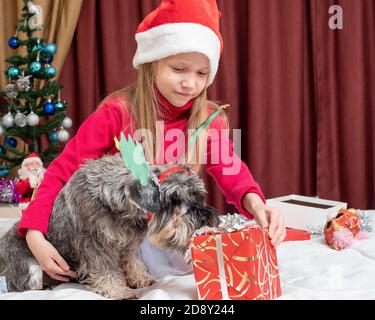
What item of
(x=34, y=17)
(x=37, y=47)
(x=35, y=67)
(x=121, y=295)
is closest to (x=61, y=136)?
(x=35, y=67)

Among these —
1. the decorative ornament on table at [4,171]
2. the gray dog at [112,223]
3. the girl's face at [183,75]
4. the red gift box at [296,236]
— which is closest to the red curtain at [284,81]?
the decorative ornament on table at [4,171]

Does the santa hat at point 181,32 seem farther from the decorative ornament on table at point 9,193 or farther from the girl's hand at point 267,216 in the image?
the decorative ornament on table at point 9,193

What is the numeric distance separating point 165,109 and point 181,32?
253 millimetres

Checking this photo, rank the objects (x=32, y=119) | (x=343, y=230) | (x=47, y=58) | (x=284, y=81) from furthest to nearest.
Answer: (x=284, y=81) < (x=47, y=58) < (x=32, y=119) < (x=343, y=230)

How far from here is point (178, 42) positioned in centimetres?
137

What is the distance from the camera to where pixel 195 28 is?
1400mm

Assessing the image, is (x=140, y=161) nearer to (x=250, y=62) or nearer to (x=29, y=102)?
(x=29, y=102)

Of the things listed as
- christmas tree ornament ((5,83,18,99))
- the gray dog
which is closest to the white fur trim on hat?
the gray dog

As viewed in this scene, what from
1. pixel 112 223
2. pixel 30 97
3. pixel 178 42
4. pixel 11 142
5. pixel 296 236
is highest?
pixel 178 42

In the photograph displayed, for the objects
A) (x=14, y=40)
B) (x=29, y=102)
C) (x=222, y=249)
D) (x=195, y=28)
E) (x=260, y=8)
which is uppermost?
(x=260, y=8)

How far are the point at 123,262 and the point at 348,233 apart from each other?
0.80 metres

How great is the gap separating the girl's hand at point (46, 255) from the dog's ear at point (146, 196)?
33 cm

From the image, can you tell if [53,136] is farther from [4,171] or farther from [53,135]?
[4,171]
